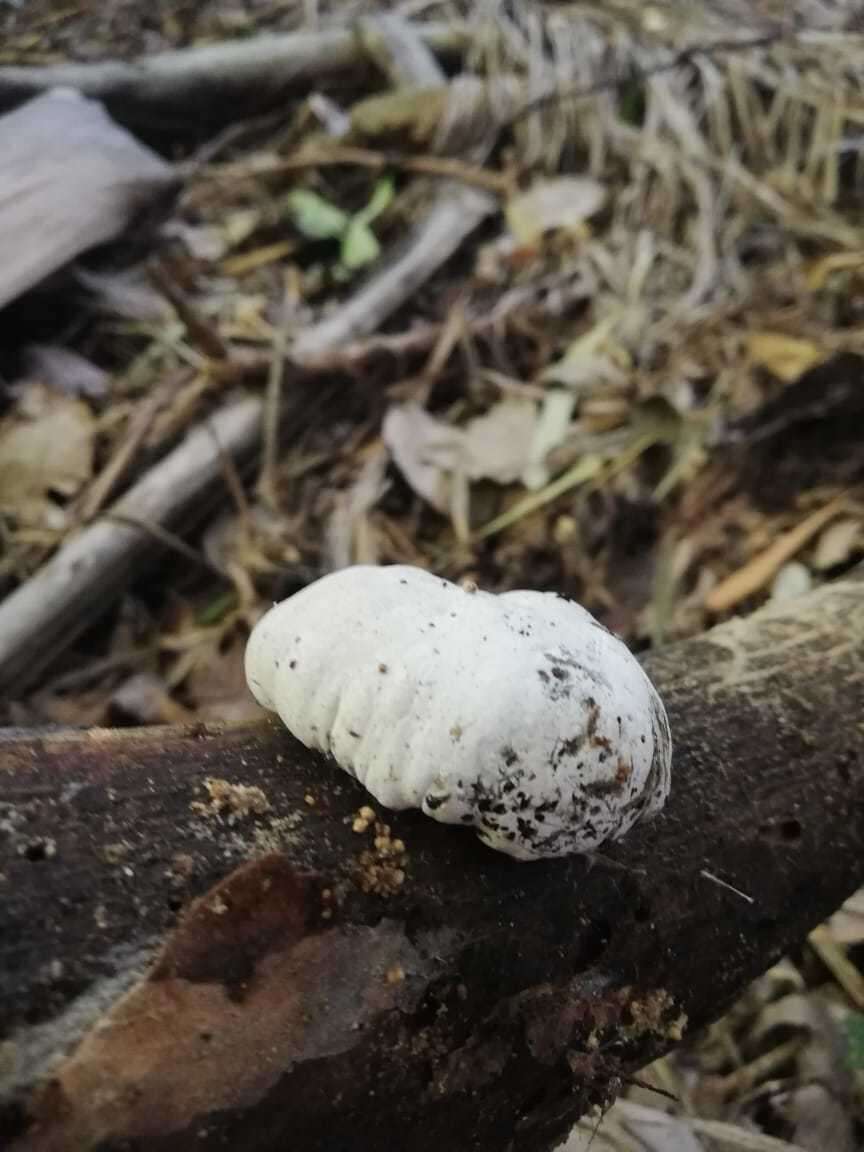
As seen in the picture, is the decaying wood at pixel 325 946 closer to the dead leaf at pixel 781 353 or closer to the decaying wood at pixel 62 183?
the dead leaf at pixel 781 353

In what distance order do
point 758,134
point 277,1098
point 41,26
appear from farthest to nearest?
point 758,134 < point 41,26 < point 277,1098

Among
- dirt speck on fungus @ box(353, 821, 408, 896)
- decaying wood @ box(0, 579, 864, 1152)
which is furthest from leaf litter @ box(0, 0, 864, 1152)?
dirt speck on fungus @ box(353, 821, 408, 896)

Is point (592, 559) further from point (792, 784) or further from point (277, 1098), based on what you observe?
point (277, 1098)

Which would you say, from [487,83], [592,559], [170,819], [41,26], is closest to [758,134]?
[487,83]

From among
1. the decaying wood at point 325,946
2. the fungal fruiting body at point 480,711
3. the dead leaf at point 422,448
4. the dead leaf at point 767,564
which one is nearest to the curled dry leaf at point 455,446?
the dead leaf at point 422,448

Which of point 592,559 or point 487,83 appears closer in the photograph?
point 592,559

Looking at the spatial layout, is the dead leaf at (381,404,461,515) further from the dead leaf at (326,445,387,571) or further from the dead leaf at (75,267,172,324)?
the dead leaf at (75,267,172,324)
